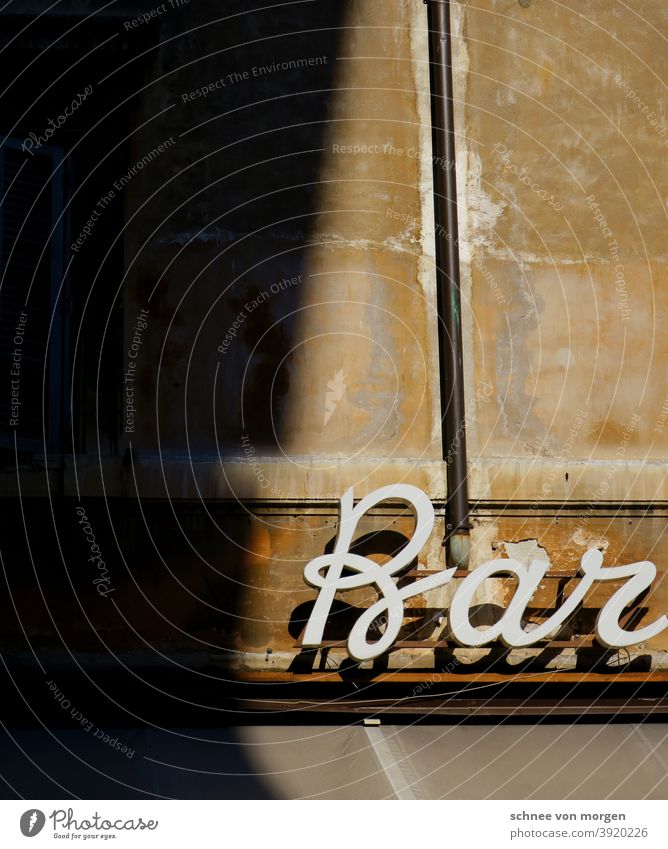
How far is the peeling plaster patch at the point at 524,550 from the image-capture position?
7184mm

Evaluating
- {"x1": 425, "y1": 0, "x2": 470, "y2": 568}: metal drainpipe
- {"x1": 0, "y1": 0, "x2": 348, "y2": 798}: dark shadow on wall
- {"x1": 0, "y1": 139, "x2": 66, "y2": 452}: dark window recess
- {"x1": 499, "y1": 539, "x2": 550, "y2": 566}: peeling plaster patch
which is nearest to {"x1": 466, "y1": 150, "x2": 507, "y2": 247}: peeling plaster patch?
{"x1": 425, "y1": 0, "x2": 470, "y2": 568}: metal drainpipe

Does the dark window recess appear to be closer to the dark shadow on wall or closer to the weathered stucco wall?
the dark shadow on wall

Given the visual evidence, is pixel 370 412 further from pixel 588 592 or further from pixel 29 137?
pixel 29 137

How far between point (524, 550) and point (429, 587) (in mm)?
972

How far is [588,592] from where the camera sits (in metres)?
7.18

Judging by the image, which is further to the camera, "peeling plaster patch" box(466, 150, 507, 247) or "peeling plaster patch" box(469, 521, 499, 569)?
"peeling plaster patch" box(466, 150, 507, 247)

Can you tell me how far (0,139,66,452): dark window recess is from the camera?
7.26 m

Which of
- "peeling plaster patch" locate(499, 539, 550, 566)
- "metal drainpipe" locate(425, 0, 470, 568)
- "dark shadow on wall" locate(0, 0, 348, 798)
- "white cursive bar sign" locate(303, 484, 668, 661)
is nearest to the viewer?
"white cursive bar sign" locate(303, 484, 668, 661)

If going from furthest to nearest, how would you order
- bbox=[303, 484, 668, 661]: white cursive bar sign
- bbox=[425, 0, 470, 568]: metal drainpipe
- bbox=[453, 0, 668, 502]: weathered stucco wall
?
1. bbox=[453, 0, 668, 502]: weathered stucco wall
2. bbox=[425, 0, 470, 568]: metal drainpipe
3. bbox=[303, 484, 668, 661]: white cursive bar sign

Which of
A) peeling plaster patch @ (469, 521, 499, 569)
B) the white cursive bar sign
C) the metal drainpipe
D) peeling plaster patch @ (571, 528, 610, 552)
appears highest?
the metal drainpipe

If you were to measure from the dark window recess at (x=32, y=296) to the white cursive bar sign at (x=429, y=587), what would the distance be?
2271 millimetres

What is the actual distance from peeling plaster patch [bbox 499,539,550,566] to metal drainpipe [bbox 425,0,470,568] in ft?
1.12

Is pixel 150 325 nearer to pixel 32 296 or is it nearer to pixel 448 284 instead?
pixel 32 296

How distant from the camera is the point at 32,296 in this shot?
24.5 feet
